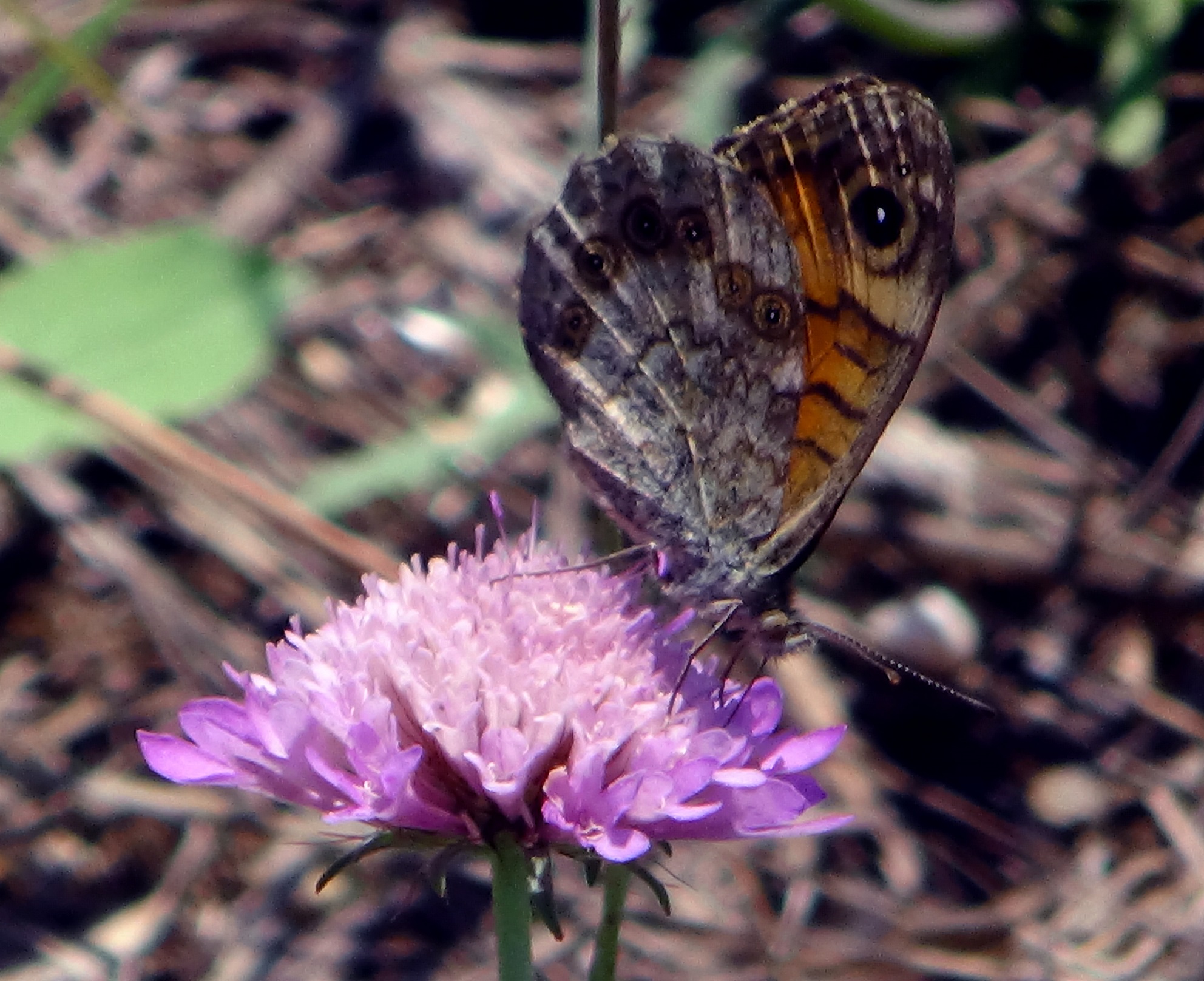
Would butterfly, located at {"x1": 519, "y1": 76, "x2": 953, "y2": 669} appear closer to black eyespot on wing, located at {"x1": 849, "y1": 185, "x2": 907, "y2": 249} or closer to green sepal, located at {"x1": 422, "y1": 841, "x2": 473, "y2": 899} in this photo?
black eyespot on wing, located at {"x1": 849, "y1": 185, "x2": 907, "y2": 249}

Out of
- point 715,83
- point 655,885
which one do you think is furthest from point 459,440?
point 655,885

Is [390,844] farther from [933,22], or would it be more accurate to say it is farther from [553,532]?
[933,22]

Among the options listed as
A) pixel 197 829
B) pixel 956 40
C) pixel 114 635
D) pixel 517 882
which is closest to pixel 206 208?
pixel 114 635

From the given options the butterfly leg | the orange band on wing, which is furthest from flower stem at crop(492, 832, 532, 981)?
the orange band on wing

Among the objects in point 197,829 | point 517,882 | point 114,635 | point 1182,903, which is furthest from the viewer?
point 114,635

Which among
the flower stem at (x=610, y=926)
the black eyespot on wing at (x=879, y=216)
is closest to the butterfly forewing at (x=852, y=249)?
the black eyespot on wing at (x=879, y=216)

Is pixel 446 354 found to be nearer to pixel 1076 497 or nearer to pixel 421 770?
pixel 1076 497
